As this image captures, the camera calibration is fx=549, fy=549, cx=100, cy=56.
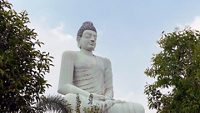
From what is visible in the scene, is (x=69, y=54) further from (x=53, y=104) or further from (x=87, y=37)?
(x=53, y=104)

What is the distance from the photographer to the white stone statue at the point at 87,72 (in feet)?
43.8

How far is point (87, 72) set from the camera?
1405cm

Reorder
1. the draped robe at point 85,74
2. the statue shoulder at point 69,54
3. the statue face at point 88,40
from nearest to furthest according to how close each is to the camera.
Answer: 1. the draped robe at point 85,74
2. the statue shoulder at point 69,54
3. the statue face at point 88,40

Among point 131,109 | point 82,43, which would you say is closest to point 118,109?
point 131,109

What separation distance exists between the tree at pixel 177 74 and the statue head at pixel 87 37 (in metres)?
4.04

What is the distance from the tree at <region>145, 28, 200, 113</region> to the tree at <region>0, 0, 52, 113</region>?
25.2ft

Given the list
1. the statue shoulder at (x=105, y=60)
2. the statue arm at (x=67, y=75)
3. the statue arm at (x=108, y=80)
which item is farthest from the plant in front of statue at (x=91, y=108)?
the statue shoulder at (x=105, y=60)

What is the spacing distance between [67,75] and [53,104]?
106 inches

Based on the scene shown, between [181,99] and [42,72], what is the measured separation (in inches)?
328

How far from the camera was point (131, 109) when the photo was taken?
13.1 meters

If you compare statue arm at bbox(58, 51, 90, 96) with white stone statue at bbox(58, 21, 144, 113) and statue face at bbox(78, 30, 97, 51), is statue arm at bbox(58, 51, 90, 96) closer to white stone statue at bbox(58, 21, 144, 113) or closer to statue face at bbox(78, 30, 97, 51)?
white stone statue at bbox(58, 21, 144, 113)

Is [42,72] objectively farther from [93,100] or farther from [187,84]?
[187,84]

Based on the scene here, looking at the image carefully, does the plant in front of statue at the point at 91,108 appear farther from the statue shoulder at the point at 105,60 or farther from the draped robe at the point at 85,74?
the statue shoulder at the point at 105,60

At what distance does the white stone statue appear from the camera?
1335cm
